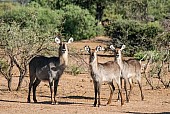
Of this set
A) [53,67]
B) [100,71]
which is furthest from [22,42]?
[100,71]

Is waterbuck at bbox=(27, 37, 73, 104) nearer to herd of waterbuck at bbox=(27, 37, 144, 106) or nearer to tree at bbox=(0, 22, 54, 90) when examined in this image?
herd of waterbuck at bbox=(27, 37, 144, 106)

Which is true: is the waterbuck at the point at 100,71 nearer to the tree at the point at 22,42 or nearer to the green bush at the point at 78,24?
the tree at the point at 22,42

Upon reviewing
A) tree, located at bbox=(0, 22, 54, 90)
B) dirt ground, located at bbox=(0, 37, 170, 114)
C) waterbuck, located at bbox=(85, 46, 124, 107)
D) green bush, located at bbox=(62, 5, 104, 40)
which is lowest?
dirt ground, located at bbox=(0, 37, 170, 114)

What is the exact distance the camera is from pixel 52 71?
1562 centimetres

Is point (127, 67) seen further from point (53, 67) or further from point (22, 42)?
point (22, 42)

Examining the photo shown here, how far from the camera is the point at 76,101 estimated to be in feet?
53.6

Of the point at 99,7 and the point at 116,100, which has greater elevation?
the point at 99,7

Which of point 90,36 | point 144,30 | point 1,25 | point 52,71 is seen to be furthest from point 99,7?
point 52,71

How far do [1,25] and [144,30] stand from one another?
16780 millimetres

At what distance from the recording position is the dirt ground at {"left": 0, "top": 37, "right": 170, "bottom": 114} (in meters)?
13.8

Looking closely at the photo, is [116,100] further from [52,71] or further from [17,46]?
[17,46]

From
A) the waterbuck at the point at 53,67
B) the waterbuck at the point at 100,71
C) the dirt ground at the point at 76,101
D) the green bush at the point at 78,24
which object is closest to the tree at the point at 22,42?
the dirt ground at the point at 76,101

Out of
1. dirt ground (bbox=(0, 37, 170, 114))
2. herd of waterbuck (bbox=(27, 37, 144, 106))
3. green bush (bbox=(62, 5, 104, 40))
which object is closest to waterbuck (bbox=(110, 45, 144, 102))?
herd of waterbuck (bbox=(27, 37, 144, 106))

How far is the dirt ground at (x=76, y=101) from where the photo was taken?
45.1ft
